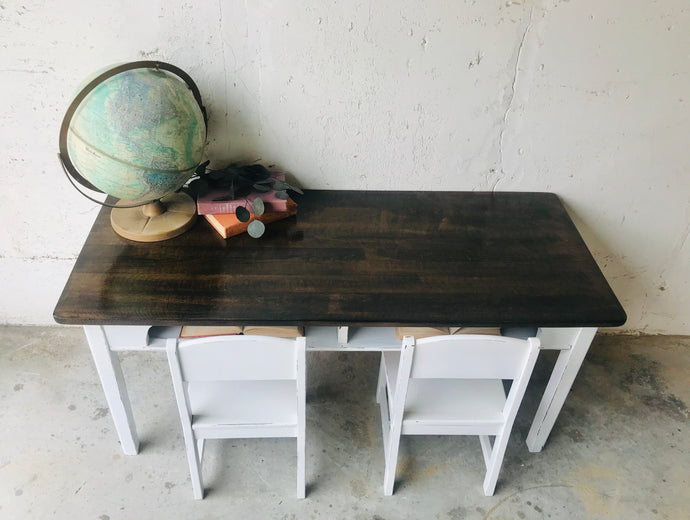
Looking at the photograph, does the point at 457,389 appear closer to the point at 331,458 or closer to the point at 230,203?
the point at 331,458

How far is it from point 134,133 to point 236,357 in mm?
709

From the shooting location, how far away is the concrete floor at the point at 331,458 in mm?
2010

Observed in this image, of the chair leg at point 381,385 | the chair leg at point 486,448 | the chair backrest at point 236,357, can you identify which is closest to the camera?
the chair backrest at point 236,357

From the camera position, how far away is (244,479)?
208cm

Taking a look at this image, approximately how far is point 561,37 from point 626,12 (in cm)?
21

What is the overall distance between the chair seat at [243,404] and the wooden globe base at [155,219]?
0.53m

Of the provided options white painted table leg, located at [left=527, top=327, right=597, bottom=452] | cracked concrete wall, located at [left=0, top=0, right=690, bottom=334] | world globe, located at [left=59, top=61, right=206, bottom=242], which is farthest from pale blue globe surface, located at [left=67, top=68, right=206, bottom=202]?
white painted table leg, located at [left=527, top=327, right=597, bottom=452]

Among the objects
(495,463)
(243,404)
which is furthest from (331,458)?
(495,463)

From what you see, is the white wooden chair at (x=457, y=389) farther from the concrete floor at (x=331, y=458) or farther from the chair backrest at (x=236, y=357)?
the chair backrest at (x=236, y=357)

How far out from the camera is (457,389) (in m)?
1.92

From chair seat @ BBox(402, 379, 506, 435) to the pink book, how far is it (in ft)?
2.53

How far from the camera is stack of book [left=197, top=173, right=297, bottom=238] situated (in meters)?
1.90

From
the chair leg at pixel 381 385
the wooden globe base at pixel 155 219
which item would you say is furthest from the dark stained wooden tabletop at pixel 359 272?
the chair leg at pixel 381 385

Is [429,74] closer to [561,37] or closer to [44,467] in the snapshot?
[561,37]
